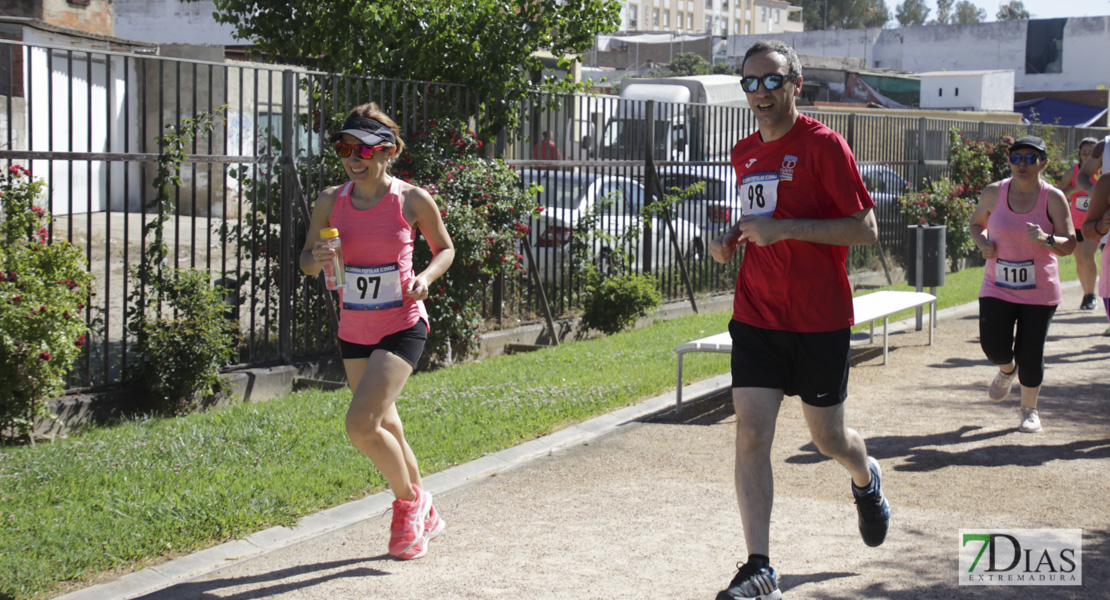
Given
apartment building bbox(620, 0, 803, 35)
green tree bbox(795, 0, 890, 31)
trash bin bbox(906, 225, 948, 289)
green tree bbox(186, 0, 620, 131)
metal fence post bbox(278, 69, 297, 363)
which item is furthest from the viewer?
green tree bbox(795, 0, 890, 31)

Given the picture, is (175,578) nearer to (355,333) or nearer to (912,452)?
(355,333)

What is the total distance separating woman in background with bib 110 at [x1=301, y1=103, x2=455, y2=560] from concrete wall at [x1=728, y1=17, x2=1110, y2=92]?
52.8 m

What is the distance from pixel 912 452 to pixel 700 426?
1463 millimetres

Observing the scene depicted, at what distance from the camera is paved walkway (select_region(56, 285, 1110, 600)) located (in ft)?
14.3

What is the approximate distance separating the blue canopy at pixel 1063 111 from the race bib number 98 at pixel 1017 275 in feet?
124

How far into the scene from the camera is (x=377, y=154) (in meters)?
4.77

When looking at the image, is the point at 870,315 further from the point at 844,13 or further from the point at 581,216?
the point at 844,13

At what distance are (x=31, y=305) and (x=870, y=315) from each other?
20.7 feet

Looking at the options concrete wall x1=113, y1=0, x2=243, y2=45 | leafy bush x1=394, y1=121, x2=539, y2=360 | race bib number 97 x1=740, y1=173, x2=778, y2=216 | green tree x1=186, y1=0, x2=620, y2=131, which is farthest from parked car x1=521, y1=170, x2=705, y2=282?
concrete wall x1=113, y1=0, x2=243, y2=45

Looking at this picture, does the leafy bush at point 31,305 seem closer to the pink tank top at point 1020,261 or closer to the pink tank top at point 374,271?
the pink tank top at point 374,271

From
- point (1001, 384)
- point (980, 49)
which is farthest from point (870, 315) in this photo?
point (980, 49)

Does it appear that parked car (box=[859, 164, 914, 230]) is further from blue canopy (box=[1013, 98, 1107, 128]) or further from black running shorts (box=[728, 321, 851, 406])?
blue canopy (box=[1013, 98, 1107, 128])

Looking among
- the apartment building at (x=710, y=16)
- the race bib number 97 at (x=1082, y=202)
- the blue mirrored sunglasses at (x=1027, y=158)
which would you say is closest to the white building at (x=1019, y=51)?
the race bib number 97 at (x=1082, y=202)

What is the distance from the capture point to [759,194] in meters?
4.25
